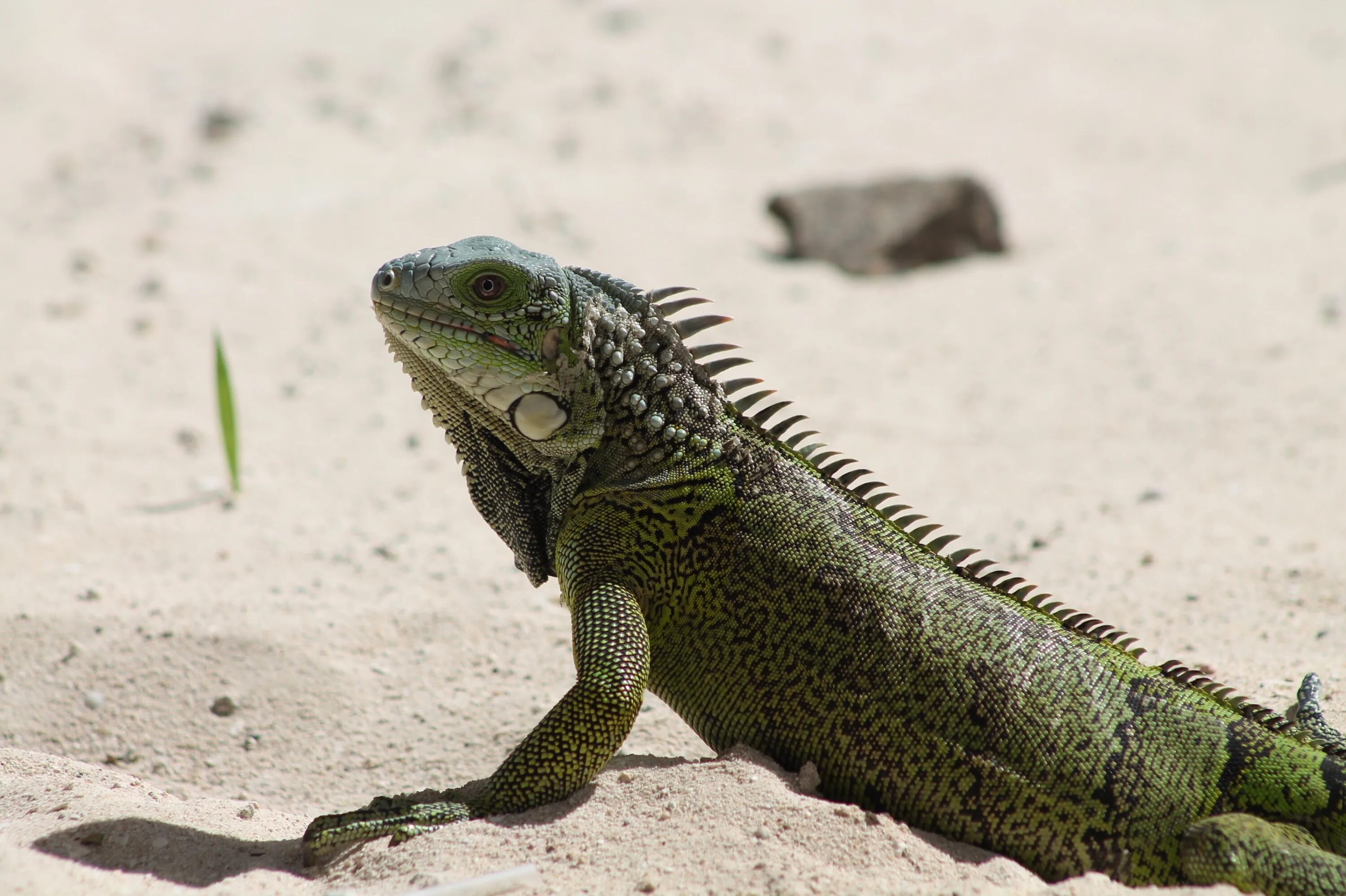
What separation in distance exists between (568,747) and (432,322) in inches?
70.4

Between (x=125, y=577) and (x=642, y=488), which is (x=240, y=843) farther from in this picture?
(x=125, y=577)

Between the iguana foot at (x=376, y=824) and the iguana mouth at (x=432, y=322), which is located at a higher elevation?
the iguana mouth at (x=432, y=322)

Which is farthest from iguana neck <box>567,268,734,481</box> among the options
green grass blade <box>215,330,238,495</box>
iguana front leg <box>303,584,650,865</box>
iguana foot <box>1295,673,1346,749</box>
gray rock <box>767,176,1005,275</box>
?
gray rock <box>767,176,1005,275</box>

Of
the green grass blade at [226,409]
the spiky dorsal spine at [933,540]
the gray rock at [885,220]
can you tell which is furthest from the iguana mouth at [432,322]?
the gray rock at [885,220]

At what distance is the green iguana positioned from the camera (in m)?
4.54

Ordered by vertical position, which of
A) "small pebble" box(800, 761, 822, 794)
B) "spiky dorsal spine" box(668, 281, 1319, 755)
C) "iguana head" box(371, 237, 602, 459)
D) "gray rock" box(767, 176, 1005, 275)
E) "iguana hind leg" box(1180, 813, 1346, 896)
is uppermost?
"gray rock" box(767, 176, 1005, 275)

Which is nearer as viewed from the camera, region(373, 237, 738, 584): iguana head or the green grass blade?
region(373, 237, 738, 584): iguana head

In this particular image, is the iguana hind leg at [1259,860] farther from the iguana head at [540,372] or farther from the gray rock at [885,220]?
the gray rock at [885,220]

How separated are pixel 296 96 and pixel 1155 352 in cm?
1136

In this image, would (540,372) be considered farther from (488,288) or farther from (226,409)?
(226,409)

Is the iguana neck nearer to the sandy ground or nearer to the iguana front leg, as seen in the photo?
the iguana front leg

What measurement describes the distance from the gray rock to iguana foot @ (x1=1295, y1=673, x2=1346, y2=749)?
856cm

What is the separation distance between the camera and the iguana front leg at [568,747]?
4555 mm

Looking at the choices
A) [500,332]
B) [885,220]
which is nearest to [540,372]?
[500,332]
